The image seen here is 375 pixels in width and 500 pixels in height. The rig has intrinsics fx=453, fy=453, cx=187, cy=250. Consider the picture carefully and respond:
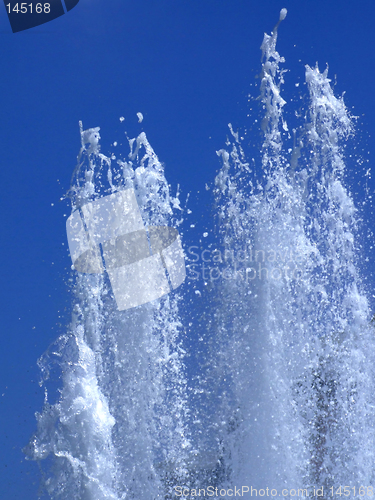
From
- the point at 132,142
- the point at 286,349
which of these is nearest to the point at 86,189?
the point at 132,142

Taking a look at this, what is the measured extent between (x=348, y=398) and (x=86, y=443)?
4.14 m

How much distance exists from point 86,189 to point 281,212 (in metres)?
3.62

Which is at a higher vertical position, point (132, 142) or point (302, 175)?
point (132, 142)

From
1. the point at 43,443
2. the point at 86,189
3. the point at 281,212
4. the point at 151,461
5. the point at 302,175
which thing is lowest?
the point at 151,461

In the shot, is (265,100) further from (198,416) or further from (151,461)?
(151,461)

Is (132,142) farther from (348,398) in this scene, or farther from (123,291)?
(348,398)

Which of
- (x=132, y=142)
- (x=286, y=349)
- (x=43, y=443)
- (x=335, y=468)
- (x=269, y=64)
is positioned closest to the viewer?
(x=335, y=468)

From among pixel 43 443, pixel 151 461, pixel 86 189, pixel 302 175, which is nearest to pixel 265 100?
pixel 302 175

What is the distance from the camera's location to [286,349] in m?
6.84

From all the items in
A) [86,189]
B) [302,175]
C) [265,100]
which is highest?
[265,100]

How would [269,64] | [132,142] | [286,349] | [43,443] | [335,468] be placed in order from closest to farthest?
1. [335,468]
2. [286,349]
3. [43,443]
4. [269,64]
5. [132,142]

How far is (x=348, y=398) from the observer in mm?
7129

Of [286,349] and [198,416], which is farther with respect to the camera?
[198,416]

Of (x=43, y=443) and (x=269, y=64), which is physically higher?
(x=269, y=64)
